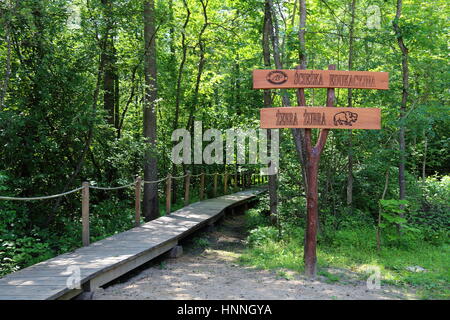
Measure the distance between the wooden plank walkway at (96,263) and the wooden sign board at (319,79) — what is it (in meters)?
3.42

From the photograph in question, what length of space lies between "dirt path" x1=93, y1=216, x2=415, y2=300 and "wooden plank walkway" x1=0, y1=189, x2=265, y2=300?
10.2 inches

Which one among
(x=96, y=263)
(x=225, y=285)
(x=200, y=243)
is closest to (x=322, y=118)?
(x=225, y=285)

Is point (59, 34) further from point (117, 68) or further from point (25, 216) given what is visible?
point (25, 216)

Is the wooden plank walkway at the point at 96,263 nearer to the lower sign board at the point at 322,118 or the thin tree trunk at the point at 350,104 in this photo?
the lower sign board at the point at 322,118

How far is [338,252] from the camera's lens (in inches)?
333

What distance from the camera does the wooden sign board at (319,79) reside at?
21.4 ft


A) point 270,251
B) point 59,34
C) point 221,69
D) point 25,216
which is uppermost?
point 221,69

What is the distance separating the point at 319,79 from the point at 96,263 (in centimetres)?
434

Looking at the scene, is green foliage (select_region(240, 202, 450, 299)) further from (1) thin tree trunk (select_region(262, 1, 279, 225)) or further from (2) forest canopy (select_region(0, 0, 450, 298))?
(1) thin tree trunk (select_region(262, 1, 279, 225))

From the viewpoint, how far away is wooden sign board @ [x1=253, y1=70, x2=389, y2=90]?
21.4 feet

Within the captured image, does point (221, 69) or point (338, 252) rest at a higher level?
point (221, 69)

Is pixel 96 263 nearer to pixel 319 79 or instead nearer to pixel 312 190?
pixel 312 190
